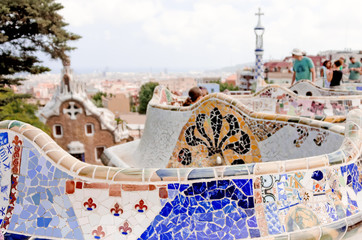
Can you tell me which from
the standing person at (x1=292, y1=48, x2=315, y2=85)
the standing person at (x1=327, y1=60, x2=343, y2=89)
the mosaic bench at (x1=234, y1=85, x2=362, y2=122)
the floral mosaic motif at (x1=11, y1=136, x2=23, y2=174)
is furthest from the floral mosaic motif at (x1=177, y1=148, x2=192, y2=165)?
the standing person at (x1=327, y1=60, x2=343, y2=89)

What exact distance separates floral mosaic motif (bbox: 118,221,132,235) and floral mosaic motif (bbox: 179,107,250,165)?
3.02 meters

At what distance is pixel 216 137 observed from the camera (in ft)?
17.0

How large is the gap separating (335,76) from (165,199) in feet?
24.9

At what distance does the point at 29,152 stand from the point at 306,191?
66.3 inches

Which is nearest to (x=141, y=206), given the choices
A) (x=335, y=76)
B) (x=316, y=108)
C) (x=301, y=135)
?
(x=301, y=135)

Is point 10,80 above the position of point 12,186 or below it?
above

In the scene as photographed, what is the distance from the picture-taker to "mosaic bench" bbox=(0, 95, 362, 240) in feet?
6.85

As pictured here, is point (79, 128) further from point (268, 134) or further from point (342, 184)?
point (342, 184)

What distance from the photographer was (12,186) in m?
2.25

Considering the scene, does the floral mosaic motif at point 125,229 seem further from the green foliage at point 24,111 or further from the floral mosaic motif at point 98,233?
the green foliage at point 24,111

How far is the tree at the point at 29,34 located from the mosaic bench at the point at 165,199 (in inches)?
317

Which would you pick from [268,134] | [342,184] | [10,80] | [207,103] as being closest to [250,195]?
[342,184]

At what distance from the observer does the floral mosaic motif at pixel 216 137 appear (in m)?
4.95

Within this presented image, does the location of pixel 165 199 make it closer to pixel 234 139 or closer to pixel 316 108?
pixel 234 139
